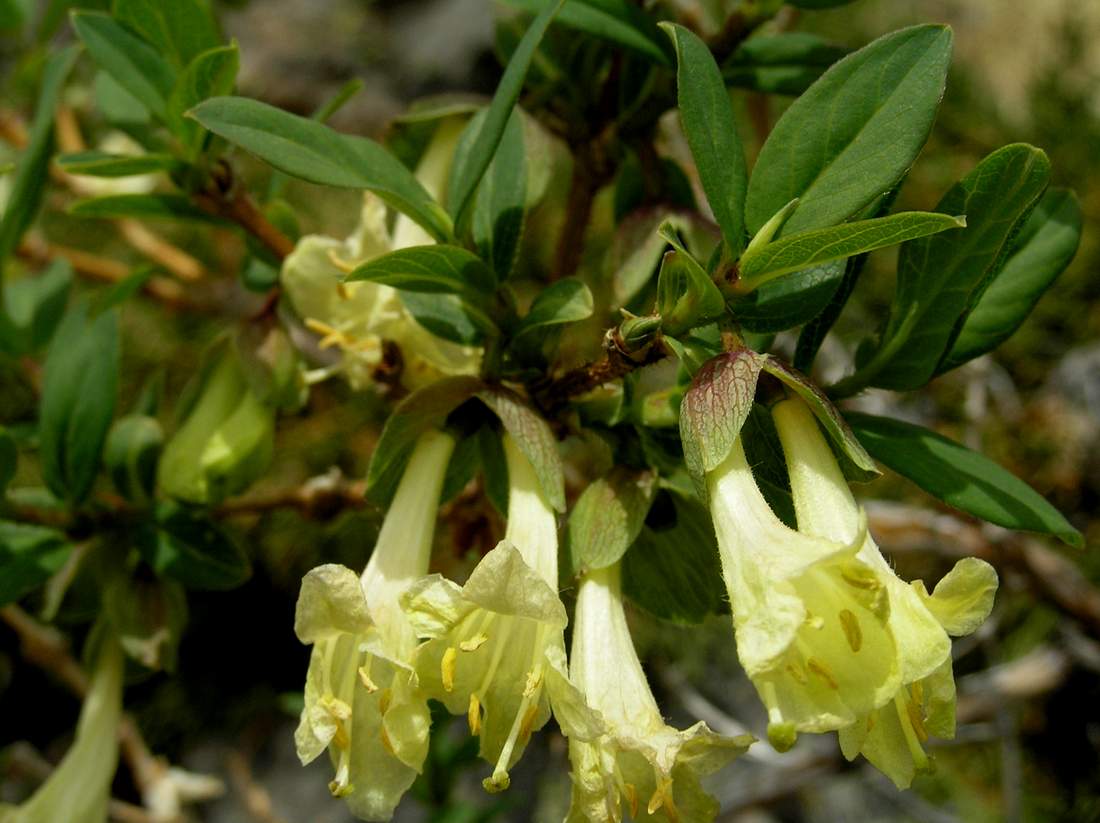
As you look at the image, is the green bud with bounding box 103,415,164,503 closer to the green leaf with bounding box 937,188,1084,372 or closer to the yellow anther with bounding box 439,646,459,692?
the yellow anther with bounding box 439,646,459,692

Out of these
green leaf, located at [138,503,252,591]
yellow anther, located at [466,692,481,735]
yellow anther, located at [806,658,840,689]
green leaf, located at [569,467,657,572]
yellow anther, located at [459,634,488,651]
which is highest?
yellow anther, located at [806,658,840,689]

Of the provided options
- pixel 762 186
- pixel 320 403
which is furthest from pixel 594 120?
pixel 320 403

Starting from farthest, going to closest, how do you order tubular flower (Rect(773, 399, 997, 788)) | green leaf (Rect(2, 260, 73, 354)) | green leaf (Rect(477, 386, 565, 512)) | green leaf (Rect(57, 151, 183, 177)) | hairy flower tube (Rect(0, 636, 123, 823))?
green leaf (Rect(2, 260, 73, 354)) < hairy flower tube (Rect(0, 636, 123, 823)) < green leaf (Rect(57, 151, 183, 177)) < green leaf (Rect(477, 386, 565, 512)) < tubular flower (Rect(773, 399, 997, 788))

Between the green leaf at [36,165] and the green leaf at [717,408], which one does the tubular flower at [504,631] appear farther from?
the green leaf at [36,165]

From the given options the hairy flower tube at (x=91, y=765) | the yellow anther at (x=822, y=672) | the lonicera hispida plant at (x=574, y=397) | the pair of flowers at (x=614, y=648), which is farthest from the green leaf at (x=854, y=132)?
the hairy flower tube at (x=91, y=765)

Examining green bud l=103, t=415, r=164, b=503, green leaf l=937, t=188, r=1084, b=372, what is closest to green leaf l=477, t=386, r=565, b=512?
green leaf l=937, t=188, r=1084, b=372

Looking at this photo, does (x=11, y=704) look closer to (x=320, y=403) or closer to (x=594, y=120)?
(x=320, y=403)
